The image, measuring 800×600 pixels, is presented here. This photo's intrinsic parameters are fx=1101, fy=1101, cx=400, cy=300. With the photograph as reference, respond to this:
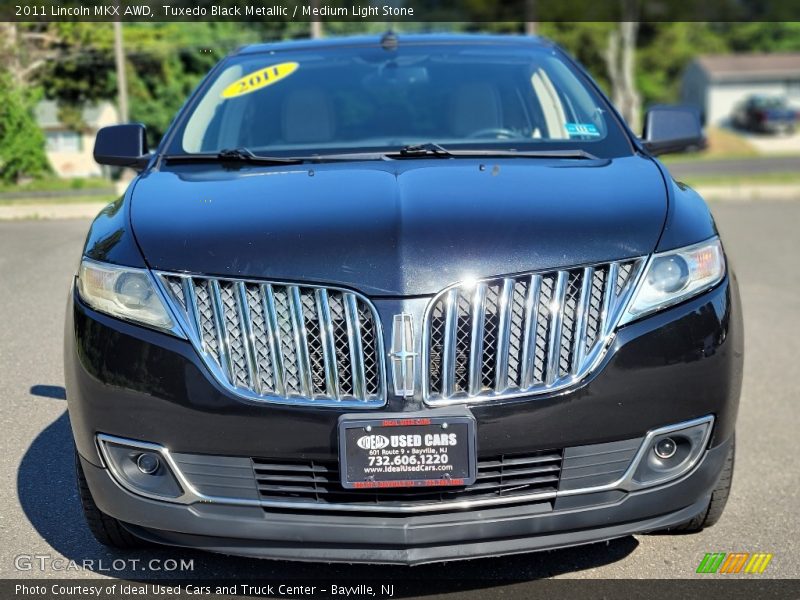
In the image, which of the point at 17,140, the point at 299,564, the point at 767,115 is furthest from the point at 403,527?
the point at 767,115

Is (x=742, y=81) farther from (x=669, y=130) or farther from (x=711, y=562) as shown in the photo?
(x=711, y=562)

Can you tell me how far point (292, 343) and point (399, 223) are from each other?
18.2 inches

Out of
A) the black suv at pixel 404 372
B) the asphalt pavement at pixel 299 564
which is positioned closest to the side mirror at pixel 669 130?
the asphalt pavement at pixel 299 564

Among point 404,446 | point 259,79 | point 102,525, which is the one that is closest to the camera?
point 404,446

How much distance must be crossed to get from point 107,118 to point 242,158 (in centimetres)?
1471

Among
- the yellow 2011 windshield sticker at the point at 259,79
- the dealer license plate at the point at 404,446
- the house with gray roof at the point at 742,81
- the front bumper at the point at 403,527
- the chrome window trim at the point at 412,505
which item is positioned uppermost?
the yellow 2011 windshield sticker at the point at 259,79

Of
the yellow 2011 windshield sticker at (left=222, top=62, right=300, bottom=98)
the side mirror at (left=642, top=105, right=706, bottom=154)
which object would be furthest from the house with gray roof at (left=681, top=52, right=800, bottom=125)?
the yellow 2011 windshield sticker at (left=222, top=62, right=300, bottom=98)

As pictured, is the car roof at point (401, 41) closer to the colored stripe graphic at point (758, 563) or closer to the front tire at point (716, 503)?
the front tire at point (716, 503)

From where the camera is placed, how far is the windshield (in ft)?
14.6

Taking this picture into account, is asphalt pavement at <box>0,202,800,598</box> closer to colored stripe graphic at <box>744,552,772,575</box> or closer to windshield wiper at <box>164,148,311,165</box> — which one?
colored stripe graphic at <box>744,552,772,575</box>

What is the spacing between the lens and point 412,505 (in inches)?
114

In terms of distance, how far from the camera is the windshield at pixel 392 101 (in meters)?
4.45

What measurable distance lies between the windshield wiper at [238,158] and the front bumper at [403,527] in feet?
4.35

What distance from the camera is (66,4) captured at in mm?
13906
